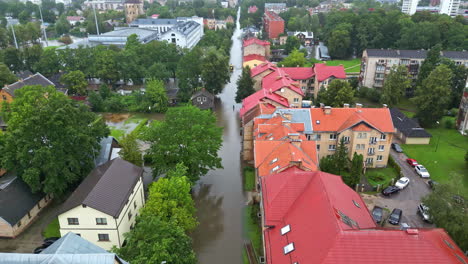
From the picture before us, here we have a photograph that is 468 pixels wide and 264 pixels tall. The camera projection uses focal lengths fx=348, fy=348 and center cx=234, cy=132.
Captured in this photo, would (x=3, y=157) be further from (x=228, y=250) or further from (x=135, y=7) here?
(x=135, y=7)

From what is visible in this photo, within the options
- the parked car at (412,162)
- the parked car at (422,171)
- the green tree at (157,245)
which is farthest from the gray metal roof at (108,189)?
the parked car at (412,162)

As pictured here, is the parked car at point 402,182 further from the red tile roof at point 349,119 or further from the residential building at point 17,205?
the residential building at point 17,205

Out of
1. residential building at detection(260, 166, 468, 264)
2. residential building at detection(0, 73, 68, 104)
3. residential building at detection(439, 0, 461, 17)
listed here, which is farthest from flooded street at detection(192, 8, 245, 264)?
residential building at detection(439, 0, 461, 17)

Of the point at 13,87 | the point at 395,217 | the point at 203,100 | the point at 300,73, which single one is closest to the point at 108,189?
the point at 395,217

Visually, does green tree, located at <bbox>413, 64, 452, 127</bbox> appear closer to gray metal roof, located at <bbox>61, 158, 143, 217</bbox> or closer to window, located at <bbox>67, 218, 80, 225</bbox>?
gray metal roof, located at <bbox>61, 158, 143, 217</bbox>

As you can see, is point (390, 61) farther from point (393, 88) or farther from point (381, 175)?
point (381, 175)

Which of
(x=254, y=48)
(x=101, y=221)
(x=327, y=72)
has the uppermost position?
(x=254, y=48)
